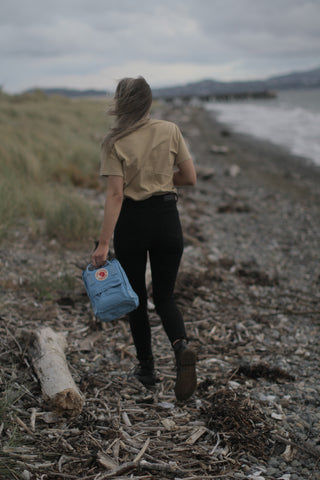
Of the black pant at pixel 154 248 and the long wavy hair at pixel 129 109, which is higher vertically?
the long wavy hair at pixel 129 109

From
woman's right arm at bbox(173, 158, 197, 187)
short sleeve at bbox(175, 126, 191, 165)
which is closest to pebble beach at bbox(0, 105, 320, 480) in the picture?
woman's right arm at bbox(173, 158, 197, 187)

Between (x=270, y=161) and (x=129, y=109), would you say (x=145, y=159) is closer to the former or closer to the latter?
(x=129, y=109)

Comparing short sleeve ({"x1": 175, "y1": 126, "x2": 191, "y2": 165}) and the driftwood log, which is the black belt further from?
the driftwood log

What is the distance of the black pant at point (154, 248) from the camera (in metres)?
2.78

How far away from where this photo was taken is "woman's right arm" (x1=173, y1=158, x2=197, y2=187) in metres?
2.91

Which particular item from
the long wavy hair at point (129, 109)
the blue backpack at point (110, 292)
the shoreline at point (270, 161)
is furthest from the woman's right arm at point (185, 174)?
the shoreline at point (270, 161)

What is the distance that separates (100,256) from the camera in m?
2.84

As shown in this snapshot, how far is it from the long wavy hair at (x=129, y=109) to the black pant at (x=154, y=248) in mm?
438

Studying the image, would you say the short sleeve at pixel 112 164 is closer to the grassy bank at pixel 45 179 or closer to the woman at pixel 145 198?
the woman at pixel 145 198

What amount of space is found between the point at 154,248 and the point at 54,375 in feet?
3.67

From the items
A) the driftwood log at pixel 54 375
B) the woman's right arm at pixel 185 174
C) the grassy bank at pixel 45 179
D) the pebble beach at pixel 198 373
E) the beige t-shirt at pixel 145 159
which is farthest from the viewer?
the grassy bank at pixel 45 179

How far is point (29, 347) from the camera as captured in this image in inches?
130

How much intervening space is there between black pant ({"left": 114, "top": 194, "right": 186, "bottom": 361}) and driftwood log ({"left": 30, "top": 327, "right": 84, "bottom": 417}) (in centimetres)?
63

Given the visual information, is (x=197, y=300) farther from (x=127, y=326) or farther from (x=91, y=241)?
(x=91, y=241)
